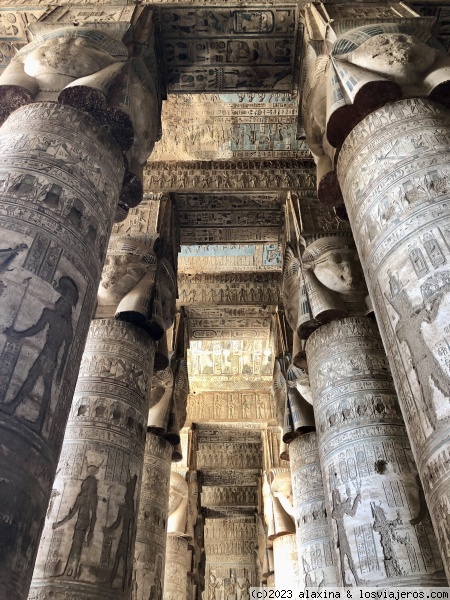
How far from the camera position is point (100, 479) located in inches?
183

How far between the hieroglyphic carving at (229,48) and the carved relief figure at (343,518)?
13.3ft

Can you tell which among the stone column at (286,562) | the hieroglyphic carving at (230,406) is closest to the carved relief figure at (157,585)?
the stone column at (286,562)

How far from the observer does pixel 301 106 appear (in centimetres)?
517

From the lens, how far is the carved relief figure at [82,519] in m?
4.24

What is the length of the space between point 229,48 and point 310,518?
5360mm

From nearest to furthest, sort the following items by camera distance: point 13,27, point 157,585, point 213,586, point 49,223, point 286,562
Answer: point 49,223 < point 13,27 < point 157,585 < point 286,562 < point 213,586

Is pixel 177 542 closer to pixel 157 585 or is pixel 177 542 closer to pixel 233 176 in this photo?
pixel 157 585

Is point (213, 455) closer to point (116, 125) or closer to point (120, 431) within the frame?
point (120, 431)

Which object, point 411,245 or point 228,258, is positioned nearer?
point 411,245

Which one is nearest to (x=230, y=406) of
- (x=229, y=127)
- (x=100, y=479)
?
(x=229, y=127)

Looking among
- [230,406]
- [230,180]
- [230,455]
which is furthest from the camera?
[230,455]

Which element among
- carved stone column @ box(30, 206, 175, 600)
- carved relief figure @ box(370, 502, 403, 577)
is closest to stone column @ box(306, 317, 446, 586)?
carved relief figure @ box(370, 502, 403, 577)

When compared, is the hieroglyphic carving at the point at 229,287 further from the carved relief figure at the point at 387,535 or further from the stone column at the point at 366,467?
the carved relief figure at the point at 387,535

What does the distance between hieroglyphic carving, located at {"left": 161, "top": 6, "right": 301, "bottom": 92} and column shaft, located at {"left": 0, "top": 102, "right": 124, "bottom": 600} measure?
1.89 metres
